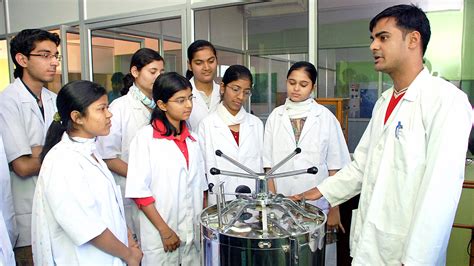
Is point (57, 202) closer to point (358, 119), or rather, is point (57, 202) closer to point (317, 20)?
point (317, 20)

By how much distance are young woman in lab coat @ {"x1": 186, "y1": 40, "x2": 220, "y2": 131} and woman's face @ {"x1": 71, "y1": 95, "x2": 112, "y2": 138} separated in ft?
2.61

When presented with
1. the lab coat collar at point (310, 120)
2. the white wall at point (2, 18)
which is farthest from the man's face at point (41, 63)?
the white wall at point (2, 18)

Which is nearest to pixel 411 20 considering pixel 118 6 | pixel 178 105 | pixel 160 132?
Answer: pixel 178 105

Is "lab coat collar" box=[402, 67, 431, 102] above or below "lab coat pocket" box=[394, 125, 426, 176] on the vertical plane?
above

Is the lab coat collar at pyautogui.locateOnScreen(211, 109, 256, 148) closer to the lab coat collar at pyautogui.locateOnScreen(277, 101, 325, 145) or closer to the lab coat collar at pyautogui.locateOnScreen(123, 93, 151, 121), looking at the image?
the lab coat collar at pyautogui.locateOnScreen(277, 101, 325, 145)

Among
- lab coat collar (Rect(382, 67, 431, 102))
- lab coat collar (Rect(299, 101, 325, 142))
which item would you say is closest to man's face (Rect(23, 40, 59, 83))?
lab coat collar (Rect(299, 101, 325, 142))

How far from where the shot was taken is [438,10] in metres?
2.91

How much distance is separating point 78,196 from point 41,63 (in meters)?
0.99

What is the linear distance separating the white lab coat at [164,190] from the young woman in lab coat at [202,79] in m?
0.49

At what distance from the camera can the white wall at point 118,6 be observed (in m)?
3.32

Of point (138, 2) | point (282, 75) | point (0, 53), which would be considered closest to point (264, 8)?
point (282, 75)

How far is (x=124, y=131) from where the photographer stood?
211cm

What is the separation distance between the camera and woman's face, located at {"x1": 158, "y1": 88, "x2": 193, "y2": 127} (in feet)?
5.83

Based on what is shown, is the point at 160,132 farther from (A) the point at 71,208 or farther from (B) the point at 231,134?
(A) the point at 71,208
